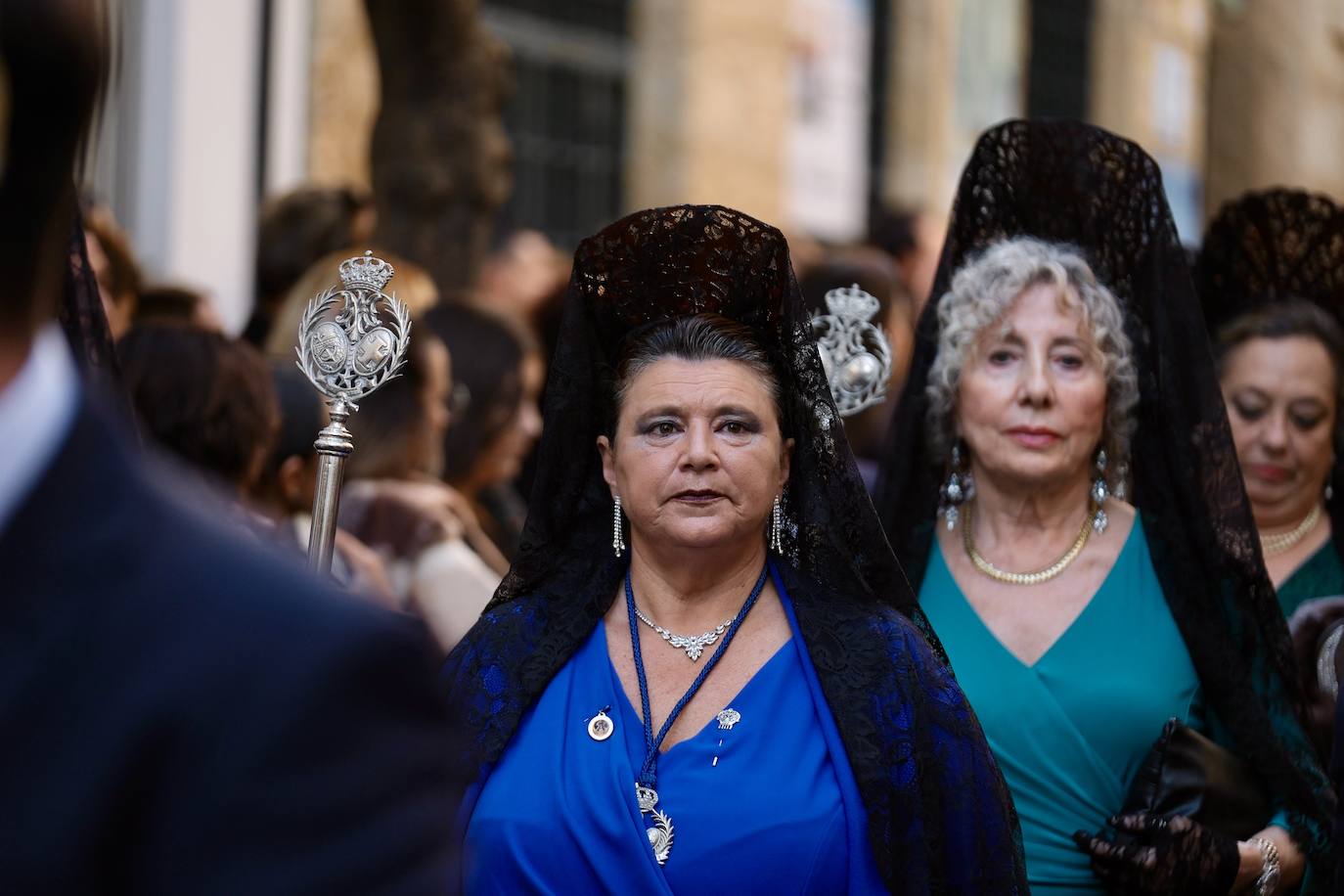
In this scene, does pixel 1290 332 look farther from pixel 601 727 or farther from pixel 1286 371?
pixel 601 727

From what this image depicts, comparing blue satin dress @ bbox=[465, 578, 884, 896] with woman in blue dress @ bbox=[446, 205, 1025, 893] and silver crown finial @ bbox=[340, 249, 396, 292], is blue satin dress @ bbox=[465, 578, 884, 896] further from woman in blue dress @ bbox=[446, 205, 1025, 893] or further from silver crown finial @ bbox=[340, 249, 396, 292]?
silver crown finial @ bbox=[340, 249, 396, 292]

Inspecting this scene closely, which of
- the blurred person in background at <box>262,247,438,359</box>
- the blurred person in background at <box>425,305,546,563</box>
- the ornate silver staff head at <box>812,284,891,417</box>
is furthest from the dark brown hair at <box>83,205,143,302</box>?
the ornate silver staff head at <box>812,284,891,417</box>

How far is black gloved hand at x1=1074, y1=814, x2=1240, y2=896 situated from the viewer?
11.9 ft

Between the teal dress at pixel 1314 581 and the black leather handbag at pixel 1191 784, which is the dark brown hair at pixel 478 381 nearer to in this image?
the teal dress at pixel 1314 581

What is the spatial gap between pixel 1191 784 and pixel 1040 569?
0.55 meters

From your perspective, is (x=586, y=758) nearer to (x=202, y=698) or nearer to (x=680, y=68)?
(x=202, y=698)

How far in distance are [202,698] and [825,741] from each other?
2.03 m

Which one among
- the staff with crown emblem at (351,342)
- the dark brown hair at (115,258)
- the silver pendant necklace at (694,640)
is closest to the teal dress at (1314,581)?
the silver pendant necklace at (694,640)

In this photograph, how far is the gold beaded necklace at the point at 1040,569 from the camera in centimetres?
405

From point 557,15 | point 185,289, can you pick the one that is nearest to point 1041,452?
point 185,289

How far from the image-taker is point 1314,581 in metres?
4.66

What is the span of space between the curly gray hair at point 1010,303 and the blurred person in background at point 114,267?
210cm

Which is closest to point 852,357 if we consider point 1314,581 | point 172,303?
point 1314,581

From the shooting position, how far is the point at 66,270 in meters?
3.07
